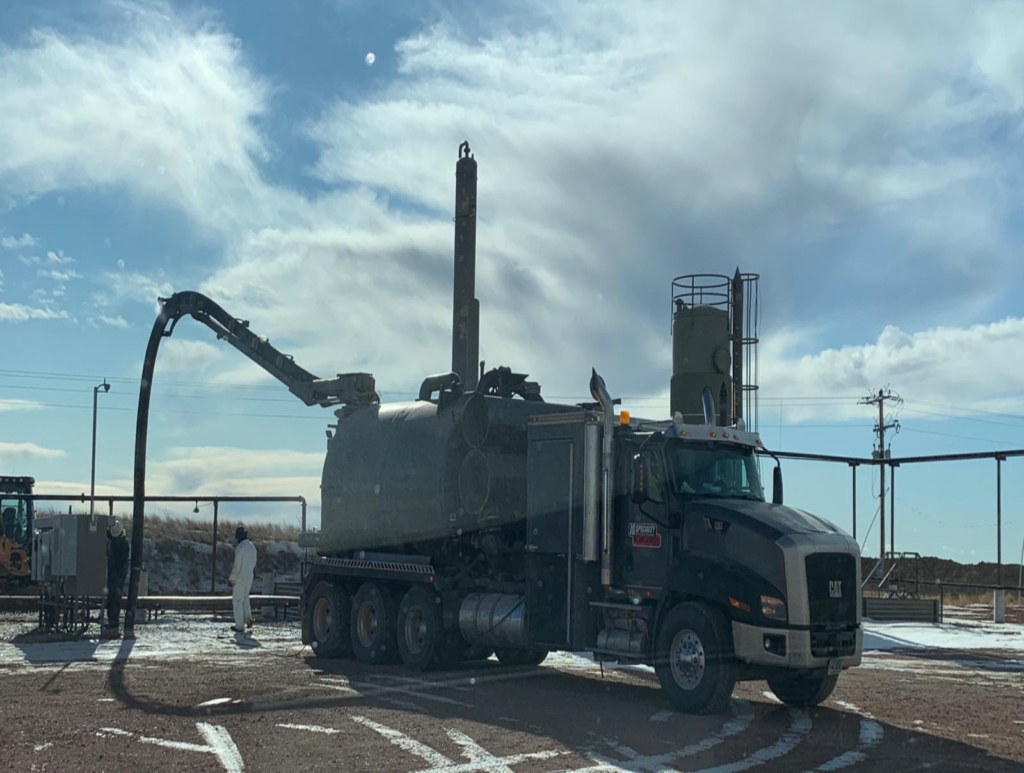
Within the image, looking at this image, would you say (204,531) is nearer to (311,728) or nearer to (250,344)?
→ (250,344)

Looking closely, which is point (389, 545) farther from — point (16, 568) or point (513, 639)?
point (16, 568)

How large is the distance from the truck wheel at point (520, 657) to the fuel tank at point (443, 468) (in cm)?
215

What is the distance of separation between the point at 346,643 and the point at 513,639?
153 inches

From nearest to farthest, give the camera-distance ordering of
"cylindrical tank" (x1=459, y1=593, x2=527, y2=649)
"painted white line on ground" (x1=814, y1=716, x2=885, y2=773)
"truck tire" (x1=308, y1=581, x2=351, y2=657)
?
"painted white line on ground" (x1=814, y1=716, x2=885, y2=773)
"cylindrical tank" (x1=459, y1=593, x2=527, y2=649)
"truck tire" (x1=308, y1=581, x2=351, y2=657)

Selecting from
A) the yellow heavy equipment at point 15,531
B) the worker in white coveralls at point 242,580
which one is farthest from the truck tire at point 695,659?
the yellow heavy equipment at point 15,531

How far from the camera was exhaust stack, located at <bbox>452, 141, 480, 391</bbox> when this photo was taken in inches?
1304

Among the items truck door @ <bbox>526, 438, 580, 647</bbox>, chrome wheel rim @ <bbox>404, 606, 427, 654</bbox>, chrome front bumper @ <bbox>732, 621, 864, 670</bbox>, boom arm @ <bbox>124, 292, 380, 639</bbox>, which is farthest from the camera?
boom arm @ <bbox>124, 292, 380, 639</bbox>

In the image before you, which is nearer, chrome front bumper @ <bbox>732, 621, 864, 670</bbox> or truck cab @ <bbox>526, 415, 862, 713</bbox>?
chrome front bumper @ <bbox>732, 621, 864, 670</bbox>

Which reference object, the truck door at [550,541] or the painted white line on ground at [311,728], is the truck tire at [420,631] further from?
the painted white line on ground at [311,728]

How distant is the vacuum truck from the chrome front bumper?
2 cm

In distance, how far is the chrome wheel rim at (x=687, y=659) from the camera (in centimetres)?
1288

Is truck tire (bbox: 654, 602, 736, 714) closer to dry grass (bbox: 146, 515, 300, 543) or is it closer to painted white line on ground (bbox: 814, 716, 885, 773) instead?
painted white line on ground (bbox: 814, 716, 885, 773)

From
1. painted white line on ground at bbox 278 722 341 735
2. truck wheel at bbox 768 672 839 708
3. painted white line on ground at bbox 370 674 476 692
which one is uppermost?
truck wheel at bbox 768 672 839 708

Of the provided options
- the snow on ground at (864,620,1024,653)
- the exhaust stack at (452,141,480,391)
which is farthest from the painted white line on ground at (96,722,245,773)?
the exhaust stack at (452,141,480,391)
